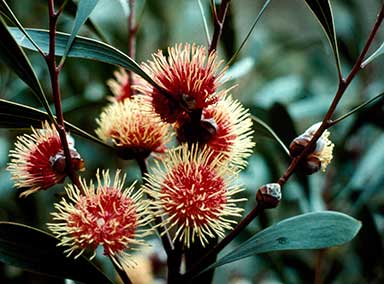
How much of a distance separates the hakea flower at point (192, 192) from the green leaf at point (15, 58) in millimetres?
114

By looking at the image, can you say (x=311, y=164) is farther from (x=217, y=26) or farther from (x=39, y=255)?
(x=39, y=255)

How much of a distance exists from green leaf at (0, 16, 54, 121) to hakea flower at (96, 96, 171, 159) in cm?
9

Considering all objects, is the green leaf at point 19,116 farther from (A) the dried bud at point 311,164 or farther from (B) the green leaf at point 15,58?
(A) the dried bud at point 311,164

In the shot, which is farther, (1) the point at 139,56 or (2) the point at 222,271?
(1) the point at 139,56

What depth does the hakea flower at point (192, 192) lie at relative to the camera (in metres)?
0.54

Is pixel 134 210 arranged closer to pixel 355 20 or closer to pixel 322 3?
pixel 322 3

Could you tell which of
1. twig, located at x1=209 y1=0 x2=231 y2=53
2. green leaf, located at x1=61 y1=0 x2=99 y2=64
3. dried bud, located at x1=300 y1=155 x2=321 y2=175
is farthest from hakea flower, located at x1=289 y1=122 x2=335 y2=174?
green leaf, located at x1=61 y1=0 x2=99 y2=64

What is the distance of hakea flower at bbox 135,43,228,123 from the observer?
546 millimetres

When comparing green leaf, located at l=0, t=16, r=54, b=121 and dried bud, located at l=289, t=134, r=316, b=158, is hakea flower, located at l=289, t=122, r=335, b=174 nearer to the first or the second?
dried bud, located at l=289, t=134, r=316, b=158

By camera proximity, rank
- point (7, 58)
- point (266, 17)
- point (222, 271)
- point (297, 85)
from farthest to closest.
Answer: point (266, 17)
point (297, 85)
point (222, 271)
point (7, 58)

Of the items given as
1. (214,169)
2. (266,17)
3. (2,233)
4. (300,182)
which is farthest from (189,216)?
(266,17)

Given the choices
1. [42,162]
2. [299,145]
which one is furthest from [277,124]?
[42,162]

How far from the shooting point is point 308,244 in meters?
0.54

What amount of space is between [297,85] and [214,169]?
0.73 m
